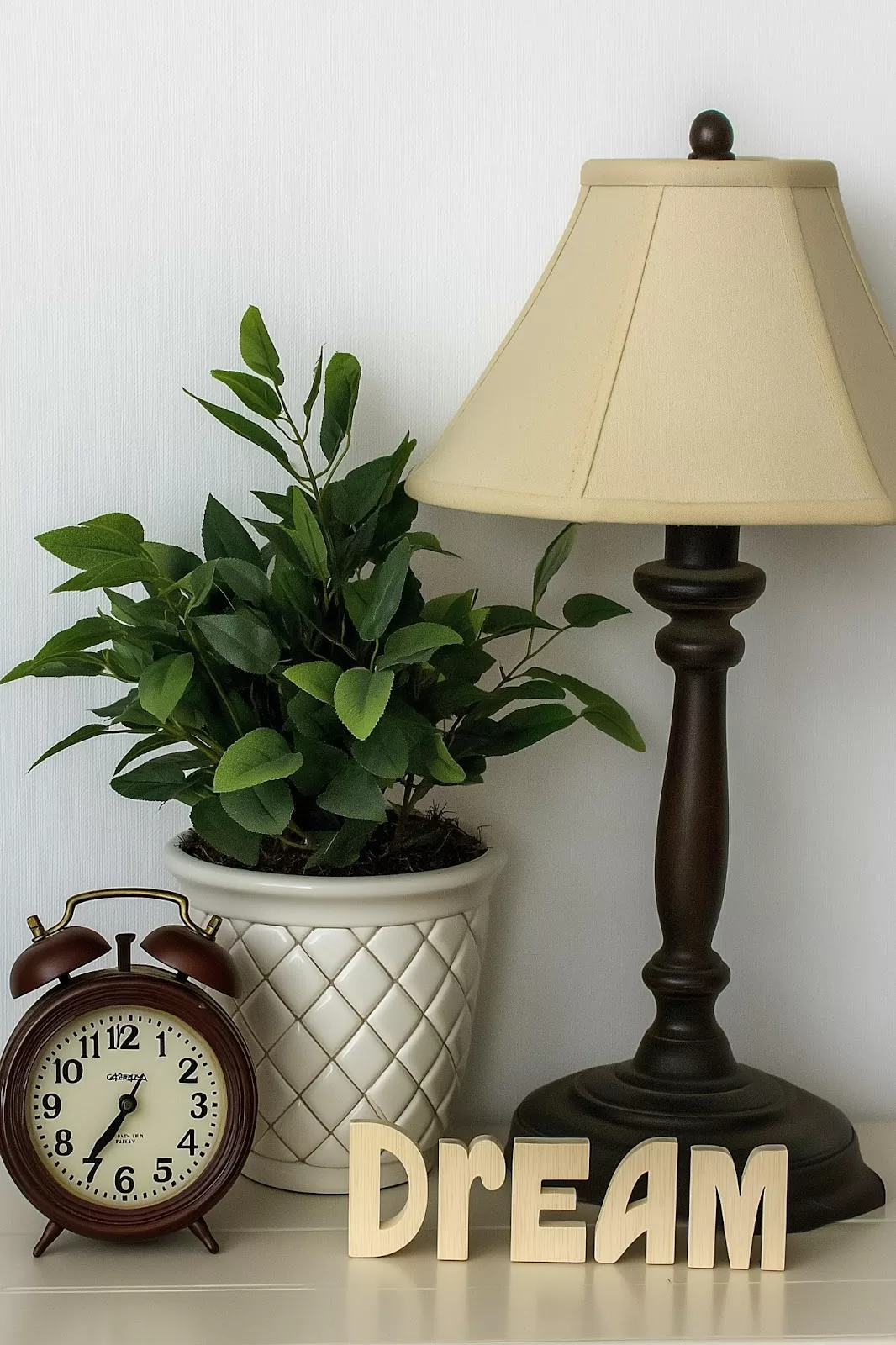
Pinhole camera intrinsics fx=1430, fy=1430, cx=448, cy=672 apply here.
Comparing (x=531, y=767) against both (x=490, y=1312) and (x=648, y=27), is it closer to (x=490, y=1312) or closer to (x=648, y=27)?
(x=490, y=1312)

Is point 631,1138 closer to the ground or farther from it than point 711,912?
closer to the ground

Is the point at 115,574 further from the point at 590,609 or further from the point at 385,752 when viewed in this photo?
the point at 590,609

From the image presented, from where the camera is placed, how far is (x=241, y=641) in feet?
2.66

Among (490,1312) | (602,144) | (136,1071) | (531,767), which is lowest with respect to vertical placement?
(490,1312)

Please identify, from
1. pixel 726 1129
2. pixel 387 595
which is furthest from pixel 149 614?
pixel 726 1129

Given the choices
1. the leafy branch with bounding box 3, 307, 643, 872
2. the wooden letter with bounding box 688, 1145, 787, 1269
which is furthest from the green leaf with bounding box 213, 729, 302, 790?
the wooden letter with bounding box 688, 1145, 787, 1269

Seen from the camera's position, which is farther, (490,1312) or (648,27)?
(648,27)

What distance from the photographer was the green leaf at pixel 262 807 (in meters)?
0.80

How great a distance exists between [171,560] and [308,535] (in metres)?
0.11

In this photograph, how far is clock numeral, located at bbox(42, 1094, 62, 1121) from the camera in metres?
0.81

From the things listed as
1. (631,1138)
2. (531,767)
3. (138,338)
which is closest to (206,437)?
(138,338)

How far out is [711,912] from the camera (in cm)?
91

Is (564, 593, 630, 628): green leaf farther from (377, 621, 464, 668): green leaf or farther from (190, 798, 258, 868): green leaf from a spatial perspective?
(190, 798, 258, 868): green leaf

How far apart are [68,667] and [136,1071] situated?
246mm
